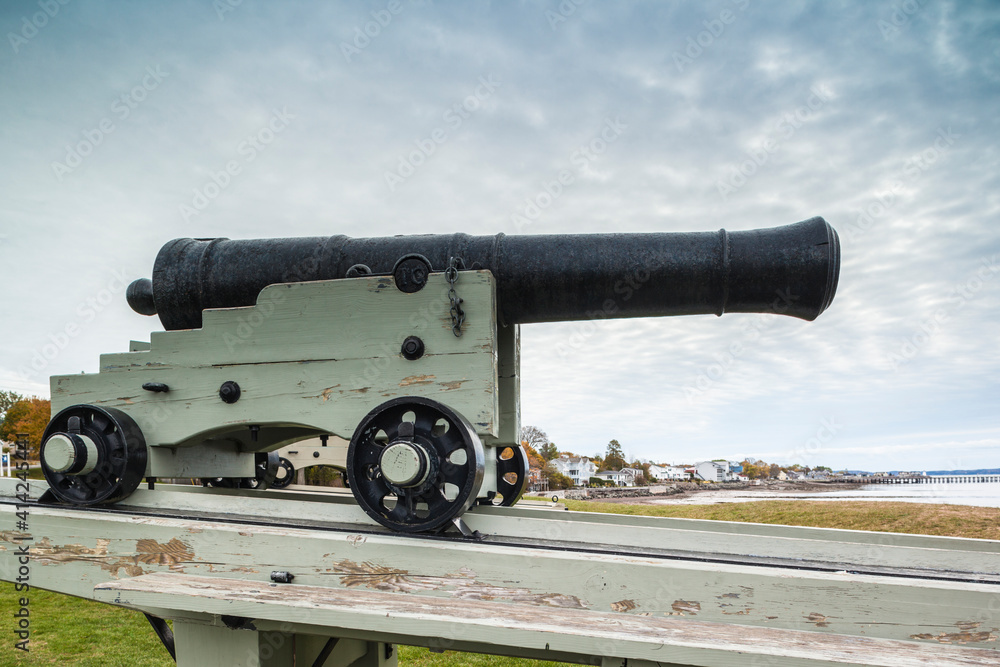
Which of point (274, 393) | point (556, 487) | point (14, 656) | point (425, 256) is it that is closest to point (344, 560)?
point (274, 393)

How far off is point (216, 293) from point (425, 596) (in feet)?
6.32

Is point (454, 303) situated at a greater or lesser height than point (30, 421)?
greater

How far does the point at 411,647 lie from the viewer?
654 centimetres

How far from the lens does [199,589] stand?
219 cm

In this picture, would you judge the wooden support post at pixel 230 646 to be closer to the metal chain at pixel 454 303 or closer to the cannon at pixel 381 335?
the cannon at pixel 381 335

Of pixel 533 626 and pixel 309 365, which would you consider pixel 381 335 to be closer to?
pixel 309 365

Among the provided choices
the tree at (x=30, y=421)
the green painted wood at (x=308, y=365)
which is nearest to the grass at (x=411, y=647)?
the green painted wood at (x=308, y=365)

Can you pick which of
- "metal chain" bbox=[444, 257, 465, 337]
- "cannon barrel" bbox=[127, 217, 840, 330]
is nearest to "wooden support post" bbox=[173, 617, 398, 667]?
"metal chain" bbox=[444, 257, 465, 337]

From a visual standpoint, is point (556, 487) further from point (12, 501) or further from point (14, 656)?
point (12, 501)

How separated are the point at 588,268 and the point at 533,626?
1694mm

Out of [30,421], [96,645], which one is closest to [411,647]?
[96,645]

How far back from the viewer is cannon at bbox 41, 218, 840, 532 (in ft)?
8.66

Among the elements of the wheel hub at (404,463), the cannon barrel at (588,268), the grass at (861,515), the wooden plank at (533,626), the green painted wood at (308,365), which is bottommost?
the grass at (861,515)

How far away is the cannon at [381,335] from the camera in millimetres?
2639
